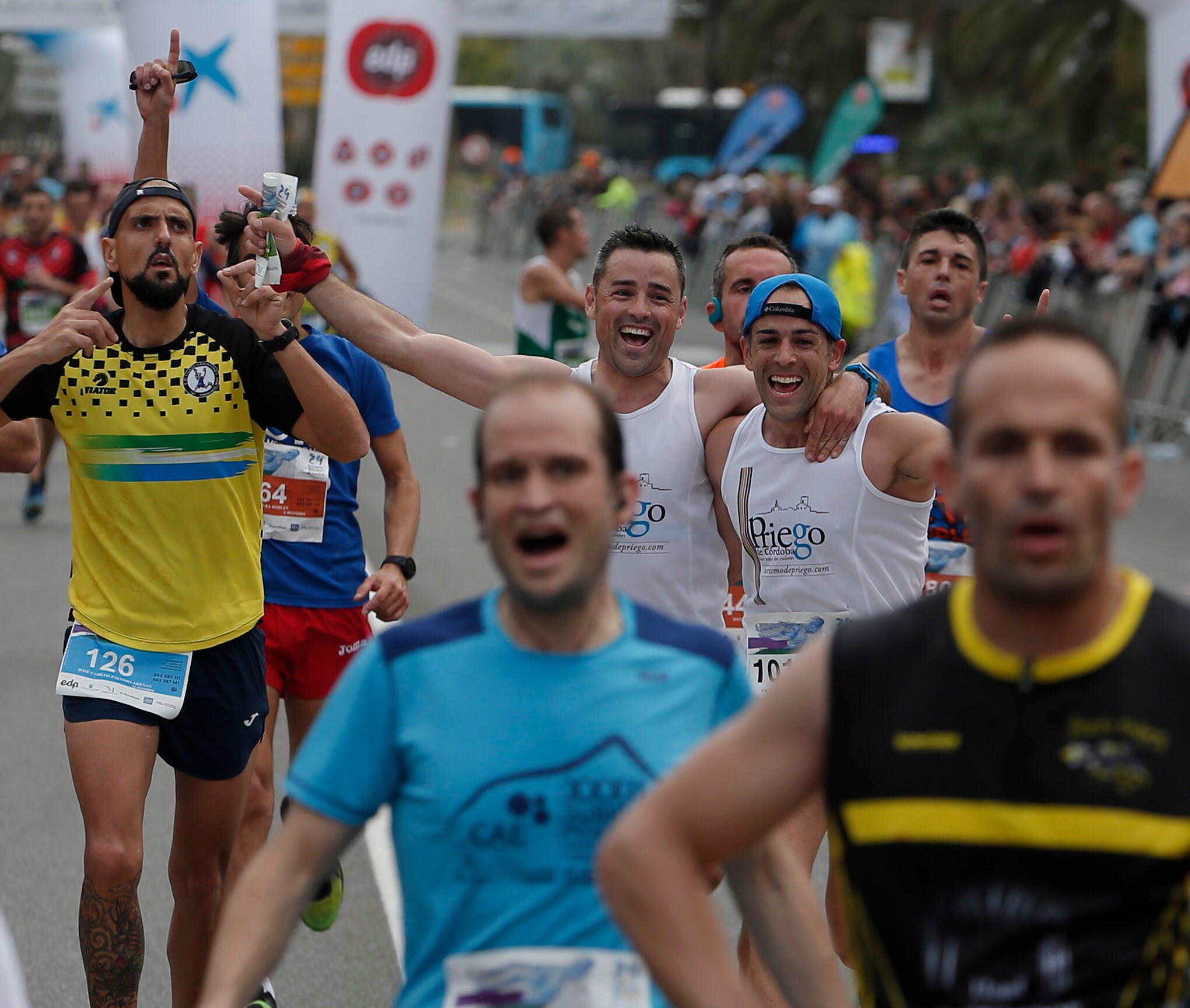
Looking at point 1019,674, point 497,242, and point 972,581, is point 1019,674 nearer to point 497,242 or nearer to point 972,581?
point 972,581

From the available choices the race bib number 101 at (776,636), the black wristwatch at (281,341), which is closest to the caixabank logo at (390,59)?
the race bib number 101 at (776,636)

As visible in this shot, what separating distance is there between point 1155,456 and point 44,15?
25264 millimetres

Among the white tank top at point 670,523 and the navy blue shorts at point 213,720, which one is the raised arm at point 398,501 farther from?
the white tank top at point 670,523

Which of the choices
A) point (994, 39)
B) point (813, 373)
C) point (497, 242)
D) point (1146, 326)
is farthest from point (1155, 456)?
point (497, 242)

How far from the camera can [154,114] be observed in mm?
5508

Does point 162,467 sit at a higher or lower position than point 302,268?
lower

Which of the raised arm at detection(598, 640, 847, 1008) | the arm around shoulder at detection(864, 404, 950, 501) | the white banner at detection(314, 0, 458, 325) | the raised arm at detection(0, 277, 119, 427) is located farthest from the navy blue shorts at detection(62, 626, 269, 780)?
the white banner at detection(314, 0, 458, 325)

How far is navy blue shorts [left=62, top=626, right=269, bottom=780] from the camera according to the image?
483 cm

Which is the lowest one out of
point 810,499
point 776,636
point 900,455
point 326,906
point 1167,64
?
point 326,906

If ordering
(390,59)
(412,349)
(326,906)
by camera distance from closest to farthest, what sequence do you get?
(412,349) < (326,906) < (390,59)

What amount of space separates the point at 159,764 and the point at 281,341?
3683 mm

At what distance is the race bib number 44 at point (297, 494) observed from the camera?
5.99 metres

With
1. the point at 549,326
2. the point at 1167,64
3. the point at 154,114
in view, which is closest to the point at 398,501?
the point at 154,114

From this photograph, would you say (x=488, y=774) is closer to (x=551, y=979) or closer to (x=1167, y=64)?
(x=551, y=979)
